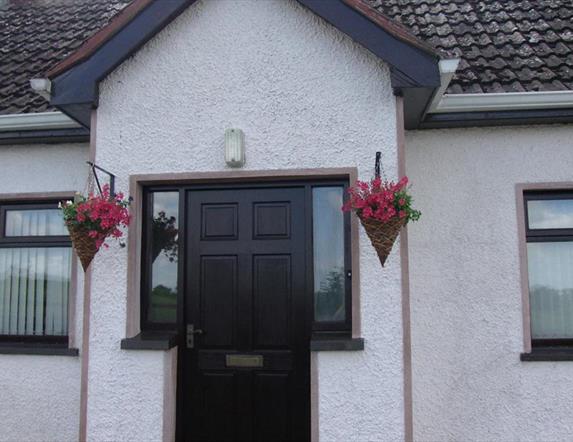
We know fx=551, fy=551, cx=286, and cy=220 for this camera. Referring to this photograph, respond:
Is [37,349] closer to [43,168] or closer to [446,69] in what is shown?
[43,168]

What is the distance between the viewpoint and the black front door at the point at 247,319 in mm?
4766

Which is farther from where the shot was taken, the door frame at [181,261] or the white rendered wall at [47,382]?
the white rendered wall at [47,382]

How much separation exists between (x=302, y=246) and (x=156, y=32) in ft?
7.40

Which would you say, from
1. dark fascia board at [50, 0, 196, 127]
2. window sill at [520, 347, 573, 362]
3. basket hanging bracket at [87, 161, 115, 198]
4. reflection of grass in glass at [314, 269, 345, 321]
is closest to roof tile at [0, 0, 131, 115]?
dark fascia board at [50, 0, 196, 127]

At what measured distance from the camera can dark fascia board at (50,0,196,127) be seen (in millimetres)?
4598

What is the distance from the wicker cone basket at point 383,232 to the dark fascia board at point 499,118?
1.46 metres

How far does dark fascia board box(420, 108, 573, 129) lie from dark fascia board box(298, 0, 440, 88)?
84 centimetres

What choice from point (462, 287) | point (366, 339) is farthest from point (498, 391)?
point (366, 339)

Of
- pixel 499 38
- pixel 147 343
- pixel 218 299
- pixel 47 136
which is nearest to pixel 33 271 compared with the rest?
pixel 47 136

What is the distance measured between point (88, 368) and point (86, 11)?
527 centimetres

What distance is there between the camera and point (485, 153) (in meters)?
5.26

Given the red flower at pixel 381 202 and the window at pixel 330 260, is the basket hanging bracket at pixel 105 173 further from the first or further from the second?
the red flower at pixel 381 202

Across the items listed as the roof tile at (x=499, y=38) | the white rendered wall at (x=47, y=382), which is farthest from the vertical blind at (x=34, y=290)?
the roof tile at (x=499, y=38)

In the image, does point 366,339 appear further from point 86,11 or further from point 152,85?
point 86,11
